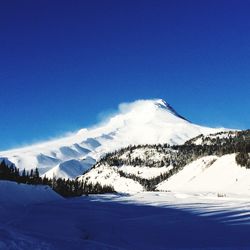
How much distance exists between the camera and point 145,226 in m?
36.7

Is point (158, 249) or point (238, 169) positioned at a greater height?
point (238, 169)

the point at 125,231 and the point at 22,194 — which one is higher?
the point at 22,194

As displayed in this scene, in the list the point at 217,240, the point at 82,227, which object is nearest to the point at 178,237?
the point at 217,240

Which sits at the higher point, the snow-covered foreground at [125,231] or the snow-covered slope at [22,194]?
the snow-covered slope at [22,194]

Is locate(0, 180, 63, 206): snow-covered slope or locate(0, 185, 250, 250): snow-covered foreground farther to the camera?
locate(0, 180, 63, 206): snow-covered slope

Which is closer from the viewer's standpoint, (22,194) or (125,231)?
(125,231)

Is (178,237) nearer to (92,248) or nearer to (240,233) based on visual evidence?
(240,233)

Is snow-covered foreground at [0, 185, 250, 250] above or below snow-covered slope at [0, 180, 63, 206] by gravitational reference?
below

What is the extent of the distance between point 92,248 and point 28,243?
11.2 ft

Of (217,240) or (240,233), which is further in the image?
(240,233)

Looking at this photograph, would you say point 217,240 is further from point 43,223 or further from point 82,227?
point 43,223

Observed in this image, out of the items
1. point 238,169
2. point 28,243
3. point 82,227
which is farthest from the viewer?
point 238,169

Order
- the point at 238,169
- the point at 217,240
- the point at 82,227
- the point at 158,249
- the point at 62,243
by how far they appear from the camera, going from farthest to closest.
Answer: the point at 238,169 → the point at 82,227 → the point at 217,240 → the point at 158,249 → the point at 62,243

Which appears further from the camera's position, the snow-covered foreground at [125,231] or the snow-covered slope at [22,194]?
the snow-covered slope at [22,194]
